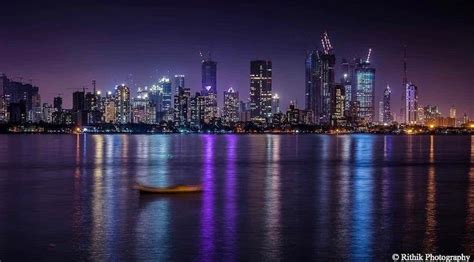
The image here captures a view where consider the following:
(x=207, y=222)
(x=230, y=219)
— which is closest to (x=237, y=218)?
(x=230, y=219)

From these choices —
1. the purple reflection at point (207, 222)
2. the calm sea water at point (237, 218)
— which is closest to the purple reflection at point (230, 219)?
the calm sea water at point (237, 218)

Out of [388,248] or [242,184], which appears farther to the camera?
[242,184]

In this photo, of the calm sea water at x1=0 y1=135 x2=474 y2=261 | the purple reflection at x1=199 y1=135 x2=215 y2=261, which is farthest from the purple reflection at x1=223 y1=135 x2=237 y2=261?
the purple reflection at x1=199 y1=135 x2=215 y2=261

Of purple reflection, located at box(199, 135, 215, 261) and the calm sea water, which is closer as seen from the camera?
purple reflection, located at box(199, 135, 215, 261)

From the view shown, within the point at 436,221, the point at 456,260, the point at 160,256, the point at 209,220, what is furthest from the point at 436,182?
the point at 160,256

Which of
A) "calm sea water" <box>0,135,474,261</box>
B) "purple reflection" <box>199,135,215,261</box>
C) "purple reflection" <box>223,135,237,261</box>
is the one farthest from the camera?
"calm sea water" <box>0,135,474,261</box>

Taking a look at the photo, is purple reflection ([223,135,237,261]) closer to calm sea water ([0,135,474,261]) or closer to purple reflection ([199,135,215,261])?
calm sea water ([0,135,474,261])

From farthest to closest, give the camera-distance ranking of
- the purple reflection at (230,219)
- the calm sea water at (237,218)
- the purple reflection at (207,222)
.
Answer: the calm sea water at (237,218) < the purple reflection at (230,219) < the purple reflection at (207,222)

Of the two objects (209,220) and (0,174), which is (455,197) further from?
(0,174)

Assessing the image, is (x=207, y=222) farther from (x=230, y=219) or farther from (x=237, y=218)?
(x=237, y=218)

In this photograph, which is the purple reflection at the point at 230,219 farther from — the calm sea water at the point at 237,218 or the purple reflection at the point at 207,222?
the purple reflection at the point at 207,222

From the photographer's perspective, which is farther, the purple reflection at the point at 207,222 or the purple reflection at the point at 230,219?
the purple reflection at the point at 230,219

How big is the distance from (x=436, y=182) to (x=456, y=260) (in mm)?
31025

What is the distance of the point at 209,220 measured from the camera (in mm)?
29922
